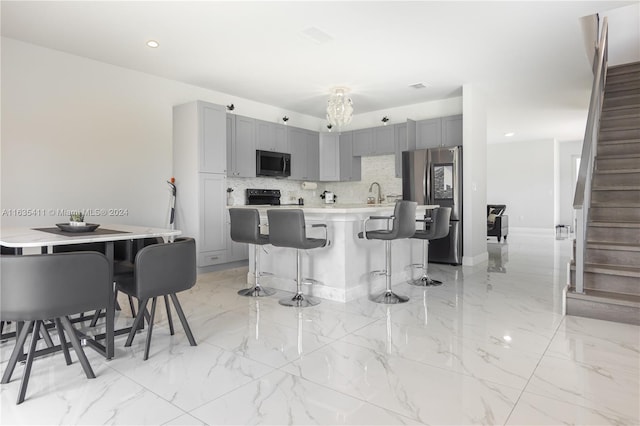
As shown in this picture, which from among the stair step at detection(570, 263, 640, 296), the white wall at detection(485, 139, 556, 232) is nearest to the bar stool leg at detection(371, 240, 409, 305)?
the stair step at detection(570, 263, 640, 296)

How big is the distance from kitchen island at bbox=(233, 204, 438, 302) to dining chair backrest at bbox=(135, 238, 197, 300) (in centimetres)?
149

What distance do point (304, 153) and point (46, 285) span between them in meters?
5.81

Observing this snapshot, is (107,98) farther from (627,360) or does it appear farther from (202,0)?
(627,360)

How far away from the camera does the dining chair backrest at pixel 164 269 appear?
2.34 m

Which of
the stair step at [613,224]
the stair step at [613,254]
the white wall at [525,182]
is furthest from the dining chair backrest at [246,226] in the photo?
the white wall at [525,182]

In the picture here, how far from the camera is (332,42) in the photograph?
4.30 m

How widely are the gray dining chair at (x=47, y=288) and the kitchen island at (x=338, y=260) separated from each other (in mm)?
2076

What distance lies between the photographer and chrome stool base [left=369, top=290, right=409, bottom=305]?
3771 millimetres

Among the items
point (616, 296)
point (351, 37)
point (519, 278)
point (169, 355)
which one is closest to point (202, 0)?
point (351, 37)

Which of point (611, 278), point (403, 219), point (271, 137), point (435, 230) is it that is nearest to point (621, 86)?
point (611, 278)

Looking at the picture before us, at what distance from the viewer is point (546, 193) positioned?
10867 millimetres

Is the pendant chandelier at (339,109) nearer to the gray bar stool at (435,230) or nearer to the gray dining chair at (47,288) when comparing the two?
the gray bar stool at (435,230)

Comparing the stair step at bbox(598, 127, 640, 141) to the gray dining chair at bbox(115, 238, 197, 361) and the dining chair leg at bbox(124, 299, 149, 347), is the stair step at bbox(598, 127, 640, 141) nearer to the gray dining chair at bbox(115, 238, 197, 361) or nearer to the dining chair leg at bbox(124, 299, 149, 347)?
the gray dining chair at bbox(115, 238, 197, 361)

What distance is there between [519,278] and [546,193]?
7273 mm
